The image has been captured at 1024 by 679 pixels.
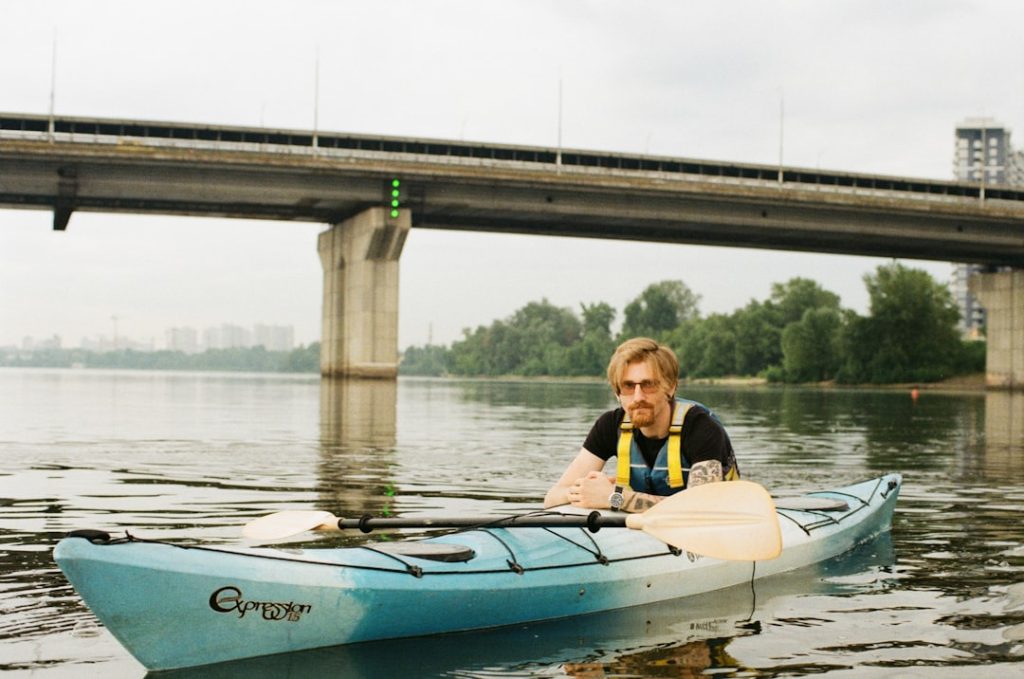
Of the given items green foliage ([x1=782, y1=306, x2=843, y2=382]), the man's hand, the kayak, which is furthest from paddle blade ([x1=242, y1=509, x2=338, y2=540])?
green foliage ([x1=782, y1=306, x2=843, y2=382])

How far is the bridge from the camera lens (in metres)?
43.2

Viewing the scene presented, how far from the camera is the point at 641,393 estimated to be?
609cm

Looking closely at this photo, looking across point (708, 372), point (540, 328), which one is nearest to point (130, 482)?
point (708, 372)

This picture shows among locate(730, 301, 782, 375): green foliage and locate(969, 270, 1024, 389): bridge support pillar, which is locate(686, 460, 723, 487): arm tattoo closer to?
locate(969, 270, 1024, 389): bridge support pillar

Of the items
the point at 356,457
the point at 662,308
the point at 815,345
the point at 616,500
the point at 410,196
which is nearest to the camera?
the point at 616,500

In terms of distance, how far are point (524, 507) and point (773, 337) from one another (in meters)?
99.8

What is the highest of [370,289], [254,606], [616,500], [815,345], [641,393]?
[370,289]

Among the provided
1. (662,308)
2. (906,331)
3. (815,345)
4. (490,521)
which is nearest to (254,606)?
(490,521)

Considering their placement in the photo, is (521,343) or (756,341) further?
(521,343)

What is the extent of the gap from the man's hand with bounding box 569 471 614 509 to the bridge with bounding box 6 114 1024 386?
38.3 meters

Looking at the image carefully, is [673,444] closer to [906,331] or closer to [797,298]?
[906,331]

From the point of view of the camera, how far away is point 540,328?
6742 inches

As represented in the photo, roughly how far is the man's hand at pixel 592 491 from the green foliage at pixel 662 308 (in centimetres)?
14108

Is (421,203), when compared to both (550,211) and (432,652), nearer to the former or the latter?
(550,211)
